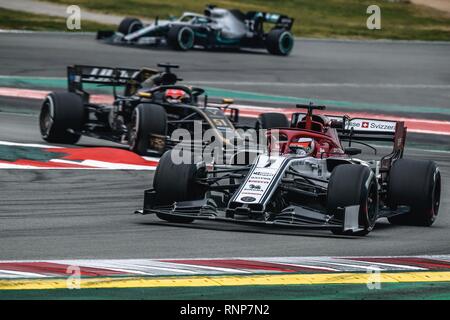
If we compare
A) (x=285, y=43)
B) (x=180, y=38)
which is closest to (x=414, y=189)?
(x=180, y=38)

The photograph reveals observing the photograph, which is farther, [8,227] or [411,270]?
[8,227]

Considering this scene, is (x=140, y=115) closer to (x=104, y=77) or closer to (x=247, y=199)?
(x=104, y=77)

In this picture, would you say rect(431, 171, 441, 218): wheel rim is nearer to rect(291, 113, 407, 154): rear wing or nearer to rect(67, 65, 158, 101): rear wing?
rect(291, 113, 407, 154): rear wing

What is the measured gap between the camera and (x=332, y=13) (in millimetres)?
50531

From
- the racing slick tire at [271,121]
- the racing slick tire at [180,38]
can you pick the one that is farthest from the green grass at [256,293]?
the racing slick tire at [180,38]

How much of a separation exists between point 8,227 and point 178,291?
3.79 m

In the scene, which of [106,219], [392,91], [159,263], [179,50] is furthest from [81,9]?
[159,263]

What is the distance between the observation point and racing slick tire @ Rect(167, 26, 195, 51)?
3744cm

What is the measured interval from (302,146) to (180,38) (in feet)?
75.3

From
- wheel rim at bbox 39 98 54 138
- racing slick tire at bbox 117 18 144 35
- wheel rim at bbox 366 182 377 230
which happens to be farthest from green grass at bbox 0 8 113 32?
wheel rim at bbox 366 182 377 230

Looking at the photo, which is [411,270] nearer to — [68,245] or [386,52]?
[68,245]

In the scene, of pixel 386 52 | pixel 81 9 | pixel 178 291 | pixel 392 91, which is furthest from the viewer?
pixel 81 9

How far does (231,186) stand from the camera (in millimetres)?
14203

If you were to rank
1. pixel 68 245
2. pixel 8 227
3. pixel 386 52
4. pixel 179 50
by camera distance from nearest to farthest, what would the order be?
pixel 68 245 < pixel 8 227 < pixel 179 50 < pixel 386 52
